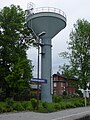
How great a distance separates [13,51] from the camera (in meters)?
47.4

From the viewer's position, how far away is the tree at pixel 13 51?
44834 millimetres

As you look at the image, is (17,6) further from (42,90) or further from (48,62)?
(42,90)

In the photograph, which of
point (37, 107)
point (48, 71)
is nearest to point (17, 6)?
point (48, 71)

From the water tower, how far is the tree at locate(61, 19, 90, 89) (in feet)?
26.1

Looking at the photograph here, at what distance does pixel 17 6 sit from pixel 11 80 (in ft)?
48.6

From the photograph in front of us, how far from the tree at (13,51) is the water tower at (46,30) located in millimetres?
3224

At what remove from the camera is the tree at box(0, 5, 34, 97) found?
147 ft

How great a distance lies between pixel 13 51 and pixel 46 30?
23.2 feet

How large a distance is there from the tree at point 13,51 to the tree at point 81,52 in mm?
8712

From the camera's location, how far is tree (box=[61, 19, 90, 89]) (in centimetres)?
5172

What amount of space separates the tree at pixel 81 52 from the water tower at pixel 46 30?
7957 millimetres

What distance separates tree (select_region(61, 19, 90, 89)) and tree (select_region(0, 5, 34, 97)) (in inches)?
343

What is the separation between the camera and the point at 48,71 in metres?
45.1

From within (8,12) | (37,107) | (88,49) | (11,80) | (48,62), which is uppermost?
(8,12)
